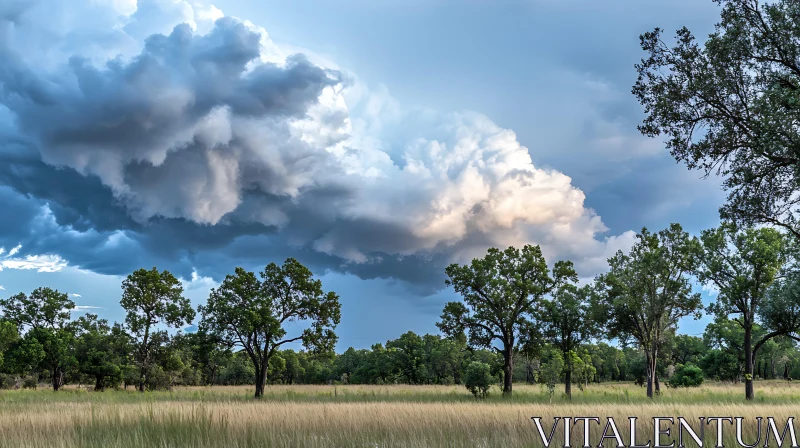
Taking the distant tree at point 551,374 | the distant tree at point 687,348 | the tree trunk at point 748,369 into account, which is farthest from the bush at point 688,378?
the distant tree at point 551,374

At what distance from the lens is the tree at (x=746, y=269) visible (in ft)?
109

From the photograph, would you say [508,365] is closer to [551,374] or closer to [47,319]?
[551,374]

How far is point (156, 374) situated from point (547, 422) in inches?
1759

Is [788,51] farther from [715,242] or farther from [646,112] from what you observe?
[715,242]

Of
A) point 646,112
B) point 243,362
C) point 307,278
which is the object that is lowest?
point 243,362

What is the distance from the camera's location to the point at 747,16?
1391 centimetres

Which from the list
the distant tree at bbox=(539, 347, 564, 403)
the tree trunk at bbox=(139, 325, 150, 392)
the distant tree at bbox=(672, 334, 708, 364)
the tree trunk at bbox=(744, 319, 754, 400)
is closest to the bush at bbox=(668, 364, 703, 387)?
the distant tree at bbox=(672, 334, 708, 364)

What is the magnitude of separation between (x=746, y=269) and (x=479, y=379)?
19821mm

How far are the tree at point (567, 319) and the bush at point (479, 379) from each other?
6469mm

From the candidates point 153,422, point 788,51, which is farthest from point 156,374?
point 788,51

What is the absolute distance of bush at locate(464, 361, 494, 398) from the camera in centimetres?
3738

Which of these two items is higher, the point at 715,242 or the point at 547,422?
the point at 715,242

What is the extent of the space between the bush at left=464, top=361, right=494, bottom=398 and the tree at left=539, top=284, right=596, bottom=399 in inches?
255

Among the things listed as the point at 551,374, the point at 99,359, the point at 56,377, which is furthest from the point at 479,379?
the point at 56,377
